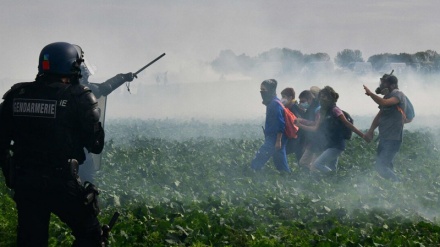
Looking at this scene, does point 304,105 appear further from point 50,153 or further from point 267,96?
point 50,153

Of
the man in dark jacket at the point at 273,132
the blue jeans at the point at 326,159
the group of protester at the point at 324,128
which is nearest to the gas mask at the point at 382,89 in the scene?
the group of protester at the point at 324,128

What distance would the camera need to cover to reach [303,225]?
9156mm

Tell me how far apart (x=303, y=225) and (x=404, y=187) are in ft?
13.4

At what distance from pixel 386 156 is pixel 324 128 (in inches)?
44.3

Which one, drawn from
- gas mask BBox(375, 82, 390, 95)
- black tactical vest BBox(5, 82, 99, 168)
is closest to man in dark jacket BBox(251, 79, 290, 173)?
gas mask BBox(375, 82, 390, 95)

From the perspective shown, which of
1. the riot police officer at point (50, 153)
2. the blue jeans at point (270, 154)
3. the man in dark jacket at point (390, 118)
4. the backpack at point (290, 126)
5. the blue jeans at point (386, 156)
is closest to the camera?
the riot police officer at point (50, 153)

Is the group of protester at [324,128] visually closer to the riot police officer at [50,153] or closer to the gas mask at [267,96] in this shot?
the gas mask at [267,96]

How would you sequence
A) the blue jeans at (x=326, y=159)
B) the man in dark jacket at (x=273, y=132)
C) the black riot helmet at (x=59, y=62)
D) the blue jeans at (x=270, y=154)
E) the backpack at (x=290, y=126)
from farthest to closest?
the backpack at (x=290, y=126) → the blue jeans at (x=270, y=154) → the man in dark jacket at (x=273, y=132) → the blue jeans at (x=326, y=159) → the black riot helmet at (x=59, y=62)

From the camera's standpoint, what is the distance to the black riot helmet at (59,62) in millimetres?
6410

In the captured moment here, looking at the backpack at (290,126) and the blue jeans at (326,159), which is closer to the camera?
the blue jeans at (326,159)

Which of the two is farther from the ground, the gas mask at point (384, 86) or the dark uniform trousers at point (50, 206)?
the gas mask at point (384, 86)

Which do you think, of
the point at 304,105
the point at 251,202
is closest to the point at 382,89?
the point at 304,105

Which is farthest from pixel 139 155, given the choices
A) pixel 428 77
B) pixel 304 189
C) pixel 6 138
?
pixel 428 77

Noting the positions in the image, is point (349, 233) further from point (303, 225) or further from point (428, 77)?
point (428, 77)
